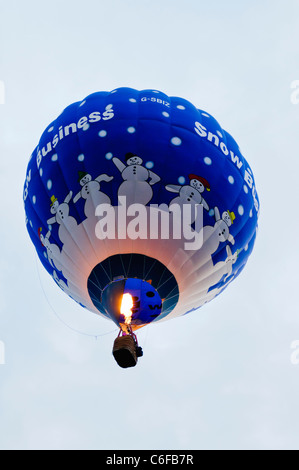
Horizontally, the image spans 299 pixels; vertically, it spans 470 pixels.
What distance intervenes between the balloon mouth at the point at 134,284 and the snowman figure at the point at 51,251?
0.71 metres

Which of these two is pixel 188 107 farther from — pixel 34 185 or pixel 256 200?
pixel 34 185

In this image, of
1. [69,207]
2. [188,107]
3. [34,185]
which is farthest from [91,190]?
[188,107]

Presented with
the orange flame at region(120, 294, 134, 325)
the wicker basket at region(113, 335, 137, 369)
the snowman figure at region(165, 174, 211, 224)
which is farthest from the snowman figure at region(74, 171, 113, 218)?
the wicker basket at region(113, 335, 137, 369)

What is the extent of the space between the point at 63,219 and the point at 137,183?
129 cm

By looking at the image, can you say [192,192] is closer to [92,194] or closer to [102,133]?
[92,194]

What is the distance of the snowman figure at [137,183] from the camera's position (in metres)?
9.67

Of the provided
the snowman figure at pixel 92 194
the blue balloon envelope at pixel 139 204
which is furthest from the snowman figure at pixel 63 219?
the snowman figure at pixel 92 194

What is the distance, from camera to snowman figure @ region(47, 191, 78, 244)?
9.96 metres

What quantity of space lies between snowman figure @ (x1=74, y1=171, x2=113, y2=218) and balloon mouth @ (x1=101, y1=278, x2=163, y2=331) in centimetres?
115

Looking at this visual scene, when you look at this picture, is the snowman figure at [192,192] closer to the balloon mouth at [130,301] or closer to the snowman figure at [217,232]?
the snowman figure at [217,232]

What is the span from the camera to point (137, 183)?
9.68 metres

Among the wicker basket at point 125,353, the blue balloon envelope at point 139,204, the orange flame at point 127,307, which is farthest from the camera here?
the blue balloon envelope at point 139,204

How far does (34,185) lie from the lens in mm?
10555

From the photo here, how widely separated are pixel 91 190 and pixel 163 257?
1461mm
